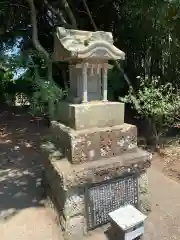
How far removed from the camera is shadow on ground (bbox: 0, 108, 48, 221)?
343 cm

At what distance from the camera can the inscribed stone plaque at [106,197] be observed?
2.78 meters

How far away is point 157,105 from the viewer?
5203mm

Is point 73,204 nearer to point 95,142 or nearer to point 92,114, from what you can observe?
point 95,142

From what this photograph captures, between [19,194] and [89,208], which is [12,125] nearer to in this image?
[19,194]

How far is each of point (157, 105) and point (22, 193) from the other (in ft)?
11.0

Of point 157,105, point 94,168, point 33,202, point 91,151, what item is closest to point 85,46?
point 91,151

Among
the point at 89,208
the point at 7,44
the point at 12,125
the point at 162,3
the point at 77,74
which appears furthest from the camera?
the point at 12,125

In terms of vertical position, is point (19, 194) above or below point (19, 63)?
below

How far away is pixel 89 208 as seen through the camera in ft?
9.07

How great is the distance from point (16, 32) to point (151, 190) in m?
4.81

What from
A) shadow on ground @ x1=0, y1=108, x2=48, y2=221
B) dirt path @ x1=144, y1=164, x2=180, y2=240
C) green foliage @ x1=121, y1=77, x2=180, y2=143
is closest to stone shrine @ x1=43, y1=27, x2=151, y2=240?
dirt path @ x1=144, y1=164, x2=180, y2=240

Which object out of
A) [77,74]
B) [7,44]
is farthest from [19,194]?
[7,44]

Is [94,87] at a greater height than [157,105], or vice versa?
[94,87]

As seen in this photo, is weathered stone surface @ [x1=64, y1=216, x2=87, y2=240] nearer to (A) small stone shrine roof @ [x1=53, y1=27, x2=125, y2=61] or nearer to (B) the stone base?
(B) the stone base
